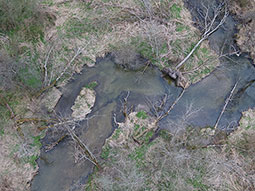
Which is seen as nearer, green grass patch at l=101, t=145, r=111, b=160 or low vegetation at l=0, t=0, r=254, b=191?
low vegetation at l=0, t=0, r=254, b=191

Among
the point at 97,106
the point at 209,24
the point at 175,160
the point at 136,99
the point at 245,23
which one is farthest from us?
the point at 245,23

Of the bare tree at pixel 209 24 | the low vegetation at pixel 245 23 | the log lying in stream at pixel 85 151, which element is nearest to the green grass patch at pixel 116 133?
the log lying in stream at pixel 85 151

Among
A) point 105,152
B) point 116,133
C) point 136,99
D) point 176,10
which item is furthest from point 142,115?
point 176,10

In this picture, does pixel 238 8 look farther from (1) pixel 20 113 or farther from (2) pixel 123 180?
(1) pixel 20 113

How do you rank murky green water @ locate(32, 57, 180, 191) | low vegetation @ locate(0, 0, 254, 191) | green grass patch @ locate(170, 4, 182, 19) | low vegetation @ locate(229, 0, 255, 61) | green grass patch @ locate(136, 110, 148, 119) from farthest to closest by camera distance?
green grass patch @ locate(170, 4, 182, 19) → low vegetation @ locate(229, 0, 255, 61) → green grass patch @ locate(136, 110, 148, 119) → murky green water @ locate(32, 57, 180, 191) → low vegetation @ locate(0, 0, 254, 191)

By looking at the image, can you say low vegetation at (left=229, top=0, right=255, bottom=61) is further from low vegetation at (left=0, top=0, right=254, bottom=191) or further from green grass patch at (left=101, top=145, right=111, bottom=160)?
green grass patch at (left=101, top=145, right=111, bottom=160)

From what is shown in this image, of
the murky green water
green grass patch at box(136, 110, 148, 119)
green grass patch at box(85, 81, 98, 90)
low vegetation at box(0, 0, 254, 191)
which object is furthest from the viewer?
green grass patch at box(85, 81, 98, 90)

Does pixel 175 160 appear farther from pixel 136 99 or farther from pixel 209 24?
pixel 209 24

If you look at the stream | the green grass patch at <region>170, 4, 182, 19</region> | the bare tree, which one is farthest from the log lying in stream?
the green grass patch at <region>170, 4, 182, 19</region>
